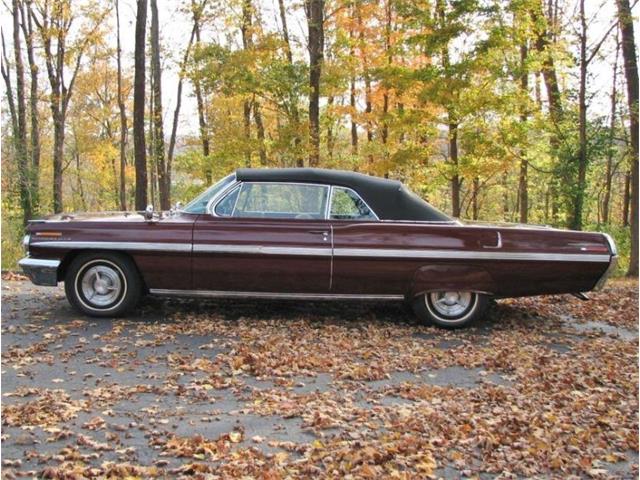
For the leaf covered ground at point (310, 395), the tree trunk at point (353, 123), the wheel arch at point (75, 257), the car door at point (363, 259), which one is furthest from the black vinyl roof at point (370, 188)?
the tree trunk at point (353, 123)

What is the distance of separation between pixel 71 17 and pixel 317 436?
25750mm

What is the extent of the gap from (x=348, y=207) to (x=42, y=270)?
3.57 metres

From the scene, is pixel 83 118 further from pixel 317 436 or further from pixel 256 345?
pixel 317 436

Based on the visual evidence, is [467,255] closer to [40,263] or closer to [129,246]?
[129,246]

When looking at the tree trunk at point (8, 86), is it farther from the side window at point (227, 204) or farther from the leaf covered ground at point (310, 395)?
the side window at point (227, 204)

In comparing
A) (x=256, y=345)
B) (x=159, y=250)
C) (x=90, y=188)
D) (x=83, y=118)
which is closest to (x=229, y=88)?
(x=159, y=250)

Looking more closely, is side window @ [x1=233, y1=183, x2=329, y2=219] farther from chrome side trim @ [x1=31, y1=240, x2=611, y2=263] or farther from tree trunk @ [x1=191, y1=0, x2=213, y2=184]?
tree trunk @ [x1=191, y1=0, x2=213, y2=184]

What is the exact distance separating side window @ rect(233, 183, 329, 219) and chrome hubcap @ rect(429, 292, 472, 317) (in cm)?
166

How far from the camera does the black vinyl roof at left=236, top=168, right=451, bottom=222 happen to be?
24.3 ft

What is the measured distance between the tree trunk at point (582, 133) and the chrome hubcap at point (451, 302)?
342 inches

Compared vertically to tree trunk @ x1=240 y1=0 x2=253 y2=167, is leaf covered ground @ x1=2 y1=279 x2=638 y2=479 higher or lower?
lower

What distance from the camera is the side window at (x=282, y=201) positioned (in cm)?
734

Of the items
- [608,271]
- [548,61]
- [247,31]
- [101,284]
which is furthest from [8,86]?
[608,271]

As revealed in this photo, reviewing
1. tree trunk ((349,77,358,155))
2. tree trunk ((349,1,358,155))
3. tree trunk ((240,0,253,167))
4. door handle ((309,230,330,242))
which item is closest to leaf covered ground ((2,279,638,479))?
door handle ((309,230,330,242))
